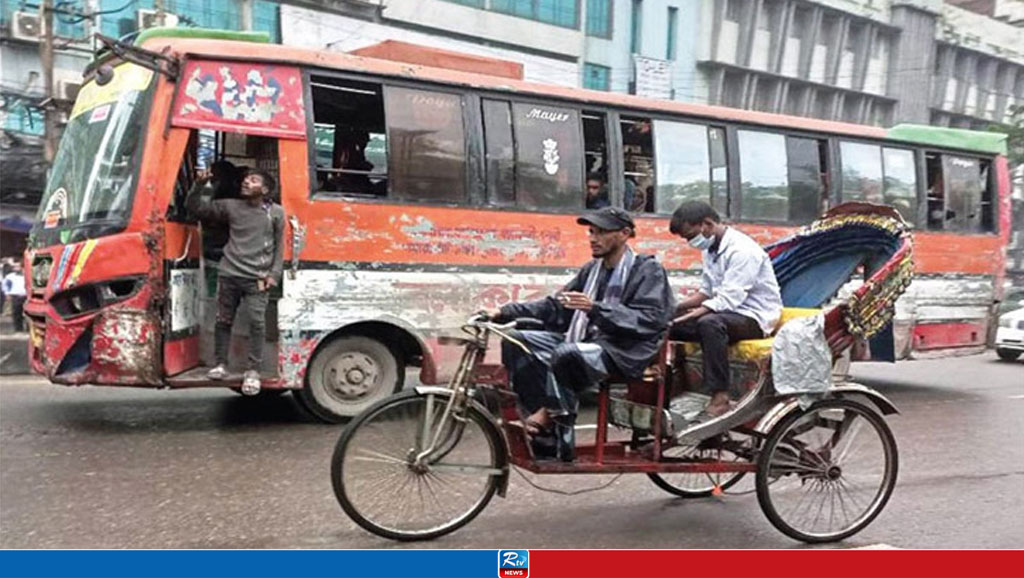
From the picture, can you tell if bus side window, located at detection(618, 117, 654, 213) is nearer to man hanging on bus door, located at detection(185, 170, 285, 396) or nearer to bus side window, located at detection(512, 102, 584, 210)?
bus side window, located at detection(512, 102, 584, 210)

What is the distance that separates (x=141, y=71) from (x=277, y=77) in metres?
0.91

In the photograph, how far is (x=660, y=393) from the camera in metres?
4.06

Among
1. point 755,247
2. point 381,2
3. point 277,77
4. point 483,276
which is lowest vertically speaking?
point 483,276

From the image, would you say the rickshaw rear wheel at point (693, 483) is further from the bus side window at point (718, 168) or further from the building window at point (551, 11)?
the building window at point (551, 11)

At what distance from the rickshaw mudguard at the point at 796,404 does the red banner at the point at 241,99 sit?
12.5 feet

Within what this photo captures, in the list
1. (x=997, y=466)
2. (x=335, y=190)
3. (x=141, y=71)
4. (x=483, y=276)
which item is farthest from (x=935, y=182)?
(x=141, y=71)

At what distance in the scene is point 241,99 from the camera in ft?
19.8

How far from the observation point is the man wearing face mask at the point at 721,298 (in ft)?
13.9

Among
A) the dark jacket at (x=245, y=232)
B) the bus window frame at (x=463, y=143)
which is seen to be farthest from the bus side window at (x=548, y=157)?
the dark jacket at (x=245, y=232)

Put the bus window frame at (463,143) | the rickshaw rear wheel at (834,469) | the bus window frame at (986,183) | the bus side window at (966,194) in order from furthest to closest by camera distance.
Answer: the bus side window at (966,194), the bus window frame at (986,183), the bus window frame at (463,143), the rickshaw rear wheel at (834,469)

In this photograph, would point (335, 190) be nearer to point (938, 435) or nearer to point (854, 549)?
point (854, 549)

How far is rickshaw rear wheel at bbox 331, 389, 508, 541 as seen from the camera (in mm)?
3709

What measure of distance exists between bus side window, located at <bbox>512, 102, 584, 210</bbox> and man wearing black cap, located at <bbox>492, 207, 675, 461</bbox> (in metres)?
3.12
